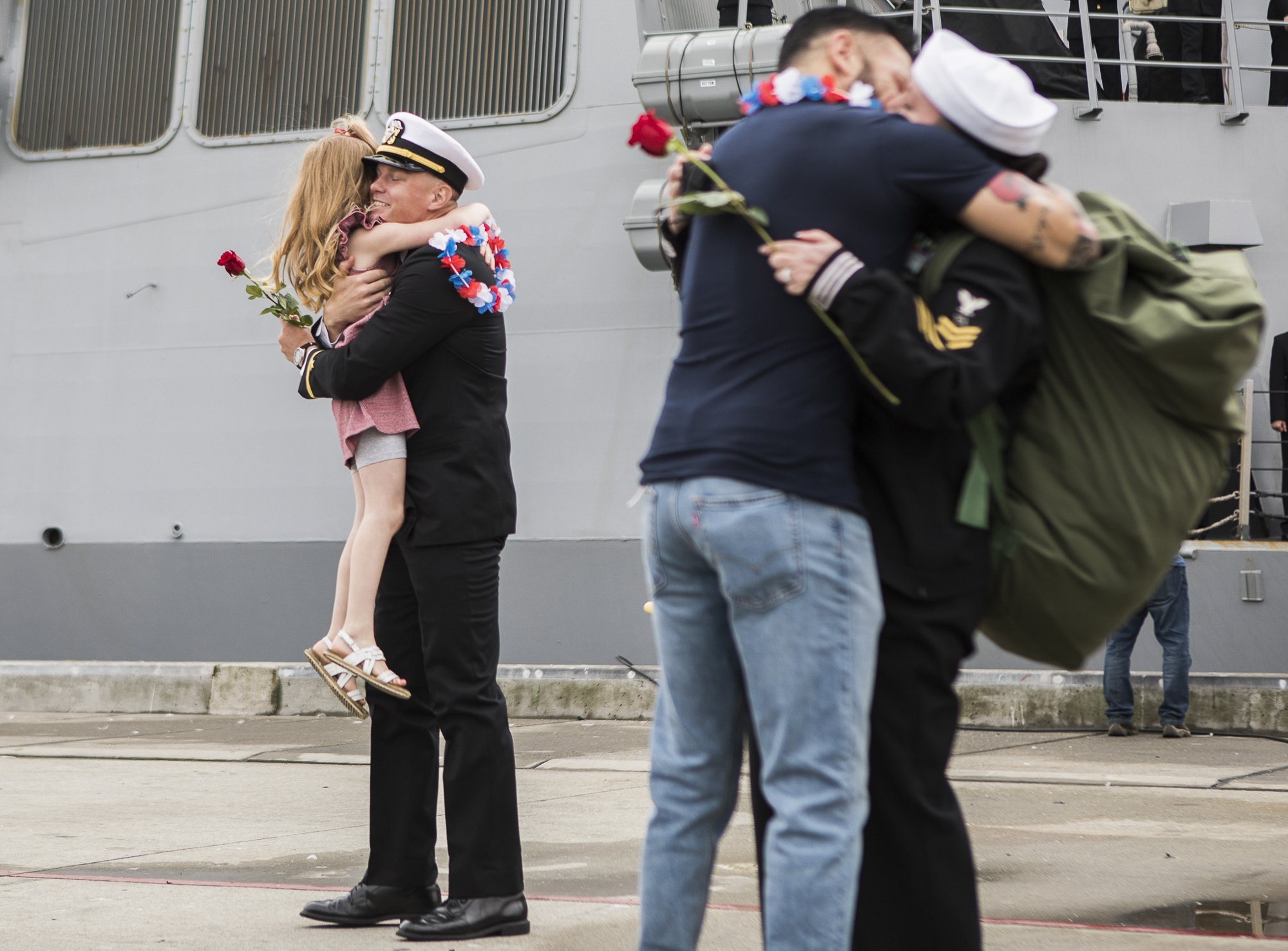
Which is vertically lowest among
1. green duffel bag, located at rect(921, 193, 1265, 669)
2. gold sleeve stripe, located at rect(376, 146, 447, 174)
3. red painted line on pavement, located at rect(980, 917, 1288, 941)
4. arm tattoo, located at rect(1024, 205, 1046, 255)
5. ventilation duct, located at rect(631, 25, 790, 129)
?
red painted line on pavement, located at rect(980, 917, 1288, 941)

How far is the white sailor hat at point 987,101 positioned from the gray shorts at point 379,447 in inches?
64.6

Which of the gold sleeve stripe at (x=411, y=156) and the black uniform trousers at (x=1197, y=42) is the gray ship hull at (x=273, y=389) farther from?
the gold sleeve stripe at (x=411, y=156)

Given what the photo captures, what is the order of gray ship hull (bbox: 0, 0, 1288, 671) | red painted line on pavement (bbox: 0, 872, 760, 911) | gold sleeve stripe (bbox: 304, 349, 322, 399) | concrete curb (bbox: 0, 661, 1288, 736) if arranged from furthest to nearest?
gray ship hull (bbox: 0, 0, 1288, 671) → concrete curb (bbox: 0, 661, 1288, 736) → red painted line on pavement (bbox: 0, 872, 760, 911) → gold sleeve stripe (bbox: 304, 349, 322, 399)

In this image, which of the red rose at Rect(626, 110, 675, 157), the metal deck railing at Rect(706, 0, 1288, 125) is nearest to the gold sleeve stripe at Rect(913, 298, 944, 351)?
the red rose at Rect(626, 110, 675, 157)

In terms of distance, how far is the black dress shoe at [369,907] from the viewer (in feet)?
11.1

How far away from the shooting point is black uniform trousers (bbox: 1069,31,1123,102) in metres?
10.8

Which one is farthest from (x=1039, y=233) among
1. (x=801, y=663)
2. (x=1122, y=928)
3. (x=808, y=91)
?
(x=1122, y=928)

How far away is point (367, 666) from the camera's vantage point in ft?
11.0

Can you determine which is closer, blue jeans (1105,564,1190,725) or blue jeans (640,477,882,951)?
blue jeans (640,477,882,951)

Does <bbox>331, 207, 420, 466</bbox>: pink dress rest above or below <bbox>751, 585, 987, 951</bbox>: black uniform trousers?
above

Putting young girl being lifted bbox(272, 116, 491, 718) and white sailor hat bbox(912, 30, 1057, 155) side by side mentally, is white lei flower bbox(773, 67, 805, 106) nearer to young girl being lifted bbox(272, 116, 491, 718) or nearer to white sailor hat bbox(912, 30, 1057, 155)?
white sailor hat bbox(912, 30, 1057, 155)

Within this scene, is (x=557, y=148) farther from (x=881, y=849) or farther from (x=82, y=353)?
(x=881, y=849)

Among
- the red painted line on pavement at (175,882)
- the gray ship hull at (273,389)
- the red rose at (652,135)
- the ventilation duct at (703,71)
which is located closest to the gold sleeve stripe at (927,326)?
the red rose at (652,135)

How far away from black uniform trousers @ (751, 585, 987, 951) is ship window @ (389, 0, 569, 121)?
8.38 metres
